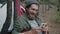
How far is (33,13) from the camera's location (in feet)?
10.9

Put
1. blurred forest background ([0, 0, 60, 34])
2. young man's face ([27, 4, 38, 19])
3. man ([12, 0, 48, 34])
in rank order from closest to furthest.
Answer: man ([12, 0, 48, 34]) → young man's face ([27, 4, 38, 19]) → blurred forest background ([0, 0, 60, 34])

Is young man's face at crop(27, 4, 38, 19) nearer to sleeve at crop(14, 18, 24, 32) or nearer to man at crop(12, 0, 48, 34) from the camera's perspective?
man at crop(12, 0, 48, 34)

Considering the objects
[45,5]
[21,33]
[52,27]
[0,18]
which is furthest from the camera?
[45,5]

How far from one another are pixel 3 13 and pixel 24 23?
0.81 meters

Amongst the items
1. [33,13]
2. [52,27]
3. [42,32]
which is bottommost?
[52,27]

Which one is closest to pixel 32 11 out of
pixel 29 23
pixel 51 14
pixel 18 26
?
pixel 29 23

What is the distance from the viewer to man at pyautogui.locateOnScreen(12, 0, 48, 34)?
3197mm

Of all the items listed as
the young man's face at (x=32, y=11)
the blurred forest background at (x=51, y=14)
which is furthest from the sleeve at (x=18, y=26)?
the blurred forest background at (x=51, y=14)

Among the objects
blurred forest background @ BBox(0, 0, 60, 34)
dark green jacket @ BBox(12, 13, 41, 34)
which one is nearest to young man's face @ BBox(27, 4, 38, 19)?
dark green jacket @ BBox(12, 13, 41, 34)

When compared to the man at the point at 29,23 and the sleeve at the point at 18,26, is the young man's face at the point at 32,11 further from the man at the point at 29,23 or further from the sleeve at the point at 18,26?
the sleeve at the point at 18,26

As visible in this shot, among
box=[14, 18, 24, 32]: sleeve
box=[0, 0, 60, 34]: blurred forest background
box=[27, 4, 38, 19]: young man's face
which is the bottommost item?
box=[0, 0, 60, 34]: blurred forest background

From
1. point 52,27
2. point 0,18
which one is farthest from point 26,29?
point 52,27

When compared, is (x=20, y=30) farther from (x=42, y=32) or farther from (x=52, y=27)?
(x=52, y=27)

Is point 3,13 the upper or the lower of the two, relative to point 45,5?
upper
